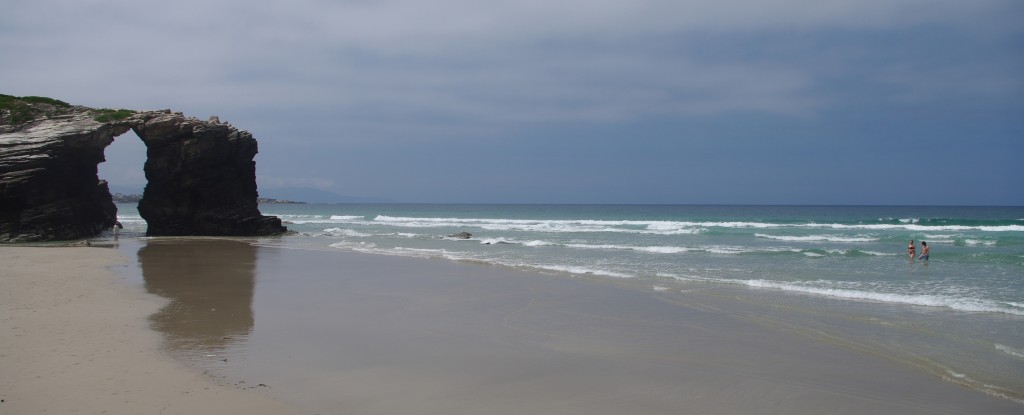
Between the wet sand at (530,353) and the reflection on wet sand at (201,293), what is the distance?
5 centimetres

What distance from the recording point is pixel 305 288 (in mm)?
13203

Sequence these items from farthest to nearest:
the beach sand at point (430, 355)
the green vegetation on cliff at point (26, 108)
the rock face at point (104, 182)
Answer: the green vegetation on cliff at point (26, 108) < the rock face at point (104, 182) < the beach sand at point (430, 355)

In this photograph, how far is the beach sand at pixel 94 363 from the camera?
525 centimetres

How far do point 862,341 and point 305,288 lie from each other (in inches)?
419

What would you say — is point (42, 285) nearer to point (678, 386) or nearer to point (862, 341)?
point (678, 386)

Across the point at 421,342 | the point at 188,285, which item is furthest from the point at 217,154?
the point at 421,342

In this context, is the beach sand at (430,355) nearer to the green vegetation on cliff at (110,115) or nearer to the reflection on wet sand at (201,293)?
the reflection on wet sand at (201,293)

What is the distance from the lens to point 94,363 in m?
6.41

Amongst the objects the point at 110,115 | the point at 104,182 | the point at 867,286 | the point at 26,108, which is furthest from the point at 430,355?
the point at 104,182

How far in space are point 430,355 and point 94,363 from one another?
3611 mm

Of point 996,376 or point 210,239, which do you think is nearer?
point 996,376

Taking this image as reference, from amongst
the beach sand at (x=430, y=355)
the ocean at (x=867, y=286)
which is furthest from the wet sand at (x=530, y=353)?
the ocean at (x=867, y=286)

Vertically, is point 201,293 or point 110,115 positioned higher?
point 110,115

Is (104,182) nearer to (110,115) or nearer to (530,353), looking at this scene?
(110,115)
